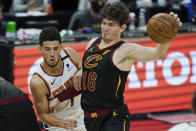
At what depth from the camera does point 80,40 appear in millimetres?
7770

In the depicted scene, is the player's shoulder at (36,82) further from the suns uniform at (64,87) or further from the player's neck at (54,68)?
the player's neck at (54,68)

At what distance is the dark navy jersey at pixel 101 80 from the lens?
5.00 metres

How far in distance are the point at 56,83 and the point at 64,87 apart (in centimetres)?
11

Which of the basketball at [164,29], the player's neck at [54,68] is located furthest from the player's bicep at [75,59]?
the basketball at [164,29]

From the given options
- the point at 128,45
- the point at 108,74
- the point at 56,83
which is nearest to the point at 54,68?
the point at 56,83

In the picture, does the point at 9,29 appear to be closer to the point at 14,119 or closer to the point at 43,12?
the point at 43,12

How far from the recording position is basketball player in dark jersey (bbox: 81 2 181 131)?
4988 millimetres

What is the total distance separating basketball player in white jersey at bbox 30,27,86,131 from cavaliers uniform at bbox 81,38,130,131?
250mm

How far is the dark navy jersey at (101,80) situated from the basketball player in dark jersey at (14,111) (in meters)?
0.64

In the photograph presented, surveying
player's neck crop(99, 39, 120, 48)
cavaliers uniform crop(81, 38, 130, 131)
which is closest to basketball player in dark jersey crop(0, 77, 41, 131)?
cavaliers uniform crop(81, 38, 130, 131)

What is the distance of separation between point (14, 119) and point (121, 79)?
121 centimetres

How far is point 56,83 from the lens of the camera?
5566mm

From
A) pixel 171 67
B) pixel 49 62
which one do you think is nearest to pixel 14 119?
pixel 49 62

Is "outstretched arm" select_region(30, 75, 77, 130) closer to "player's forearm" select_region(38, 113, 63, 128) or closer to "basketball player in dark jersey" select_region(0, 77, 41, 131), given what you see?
"player's forearm" select_region(38, 113, 63, 128)
